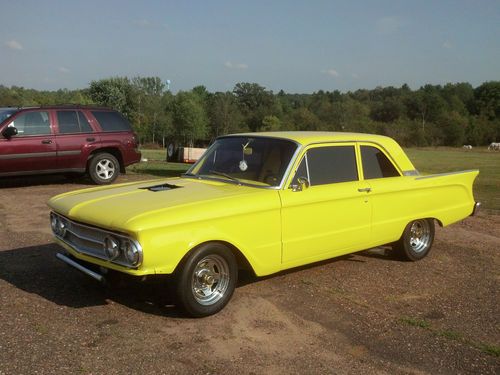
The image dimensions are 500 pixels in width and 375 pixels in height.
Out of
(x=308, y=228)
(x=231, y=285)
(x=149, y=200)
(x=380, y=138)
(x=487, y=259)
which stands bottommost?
(x=487, y=259)

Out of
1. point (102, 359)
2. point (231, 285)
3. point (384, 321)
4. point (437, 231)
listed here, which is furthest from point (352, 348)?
point (437, 231)

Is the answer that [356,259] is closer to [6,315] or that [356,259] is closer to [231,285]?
[231,285]

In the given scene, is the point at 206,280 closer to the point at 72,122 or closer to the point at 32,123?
the point at 32,123

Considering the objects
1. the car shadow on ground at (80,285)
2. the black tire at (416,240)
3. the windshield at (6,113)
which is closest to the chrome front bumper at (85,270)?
the car shadow on ground at (80,285)

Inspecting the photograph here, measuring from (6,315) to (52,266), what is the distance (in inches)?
57.4

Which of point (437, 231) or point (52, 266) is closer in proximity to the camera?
point (52, 266)

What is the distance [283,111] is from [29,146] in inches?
3629

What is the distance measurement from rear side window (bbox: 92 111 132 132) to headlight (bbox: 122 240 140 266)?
29.2 ft

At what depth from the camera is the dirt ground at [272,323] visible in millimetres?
3711

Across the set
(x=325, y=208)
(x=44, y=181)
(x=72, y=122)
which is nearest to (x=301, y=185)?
(x=325, y=208)

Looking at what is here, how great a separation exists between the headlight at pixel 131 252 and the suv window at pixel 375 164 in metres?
2.93

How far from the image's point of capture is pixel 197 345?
3938 millimetres

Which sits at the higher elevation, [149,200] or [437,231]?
[149,200]

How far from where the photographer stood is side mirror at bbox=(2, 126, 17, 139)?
10883mm
